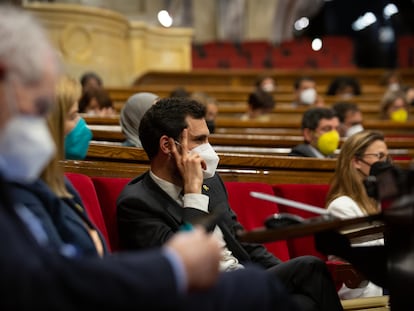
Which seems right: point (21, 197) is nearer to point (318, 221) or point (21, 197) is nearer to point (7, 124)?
point (7, 124)

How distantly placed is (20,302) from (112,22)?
9.12m

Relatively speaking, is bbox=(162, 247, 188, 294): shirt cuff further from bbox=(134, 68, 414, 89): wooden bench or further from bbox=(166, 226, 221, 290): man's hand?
bbox=(134, 68, 414, 89): wooden bench

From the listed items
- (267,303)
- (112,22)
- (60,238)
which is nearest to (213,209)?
(60,238)

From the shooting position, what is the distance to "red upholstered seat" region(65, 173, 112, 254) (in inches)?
98.6

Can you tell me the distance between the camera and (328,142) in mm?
4395

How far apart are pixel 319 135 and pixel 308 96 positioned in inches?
130

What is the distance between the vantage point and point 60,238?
73.1 inches

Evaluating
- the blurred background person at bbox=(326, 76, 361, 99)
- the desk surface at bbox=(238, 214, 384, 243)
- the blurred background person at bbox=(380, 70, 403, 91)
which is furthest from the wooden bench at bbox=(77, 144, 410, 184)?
the blurred background person at bbox=(380, 70, 403, 91)

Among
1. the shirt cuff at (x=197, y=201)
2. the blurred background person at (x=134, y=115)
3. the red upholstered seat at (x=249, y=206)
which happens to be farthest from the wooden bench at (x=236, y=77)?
the shirt cuff at (x=197, y=201)

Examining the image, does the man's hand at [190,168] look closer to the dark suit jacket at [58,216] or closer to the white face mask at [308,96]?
the dark suit jacket at [58,216]

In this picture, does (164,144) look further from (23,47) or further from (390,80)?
(390,80)

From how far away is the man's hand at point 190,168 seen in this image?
98.6 inches

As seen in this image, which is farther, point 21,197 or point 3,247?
point 21,197

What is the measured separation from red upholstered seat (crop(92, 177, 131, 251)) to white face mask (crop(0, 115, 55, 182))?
3.52ft
